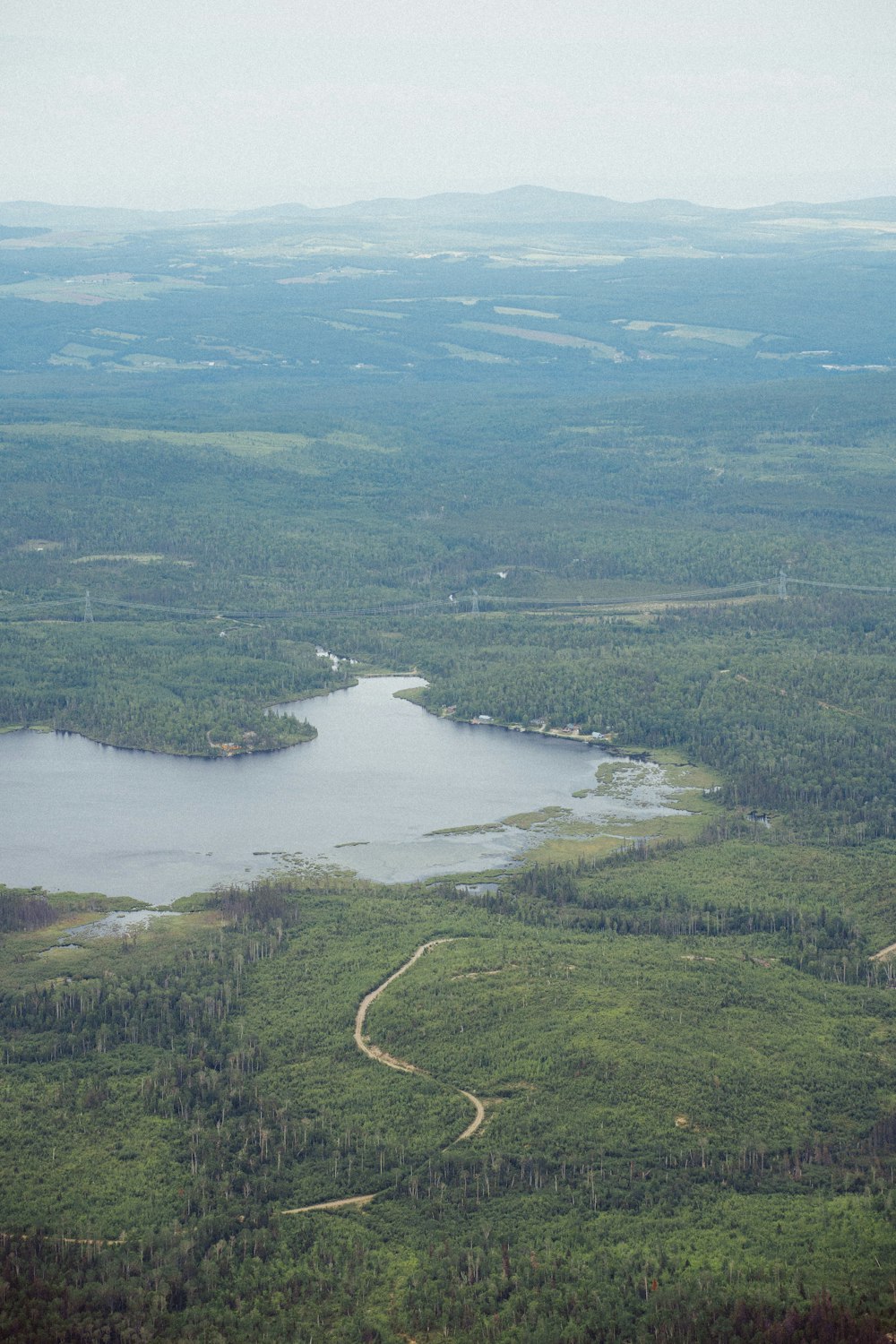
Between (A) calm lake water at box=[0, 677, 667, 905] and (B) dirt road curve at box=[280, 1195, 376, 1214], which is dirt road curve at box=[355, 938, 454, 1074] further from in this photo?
(A) calm lake water at box=[0, 677, 667, 905]

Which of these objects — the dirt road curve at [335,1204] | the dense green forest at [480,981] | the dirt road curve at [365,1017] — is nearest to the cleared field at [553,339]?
the dense green forest at [480,981]

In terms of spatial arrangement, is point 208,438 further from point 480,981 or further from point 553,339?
point 480,981

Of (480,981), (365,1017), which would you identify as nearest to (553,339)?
(480,981)

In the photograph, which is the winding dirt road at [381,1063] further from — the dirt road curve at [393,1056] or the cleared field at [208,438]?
the cleared field at [208,438]

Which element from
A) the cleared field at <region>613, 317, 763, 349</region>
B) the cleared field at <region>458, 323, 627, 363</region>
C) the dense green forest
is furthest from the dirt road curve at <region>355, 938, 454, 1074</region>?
the cleared field at <region>613, 317, 763, 349</region>

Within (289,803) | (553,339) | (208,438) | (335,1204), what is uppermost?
(553,339)

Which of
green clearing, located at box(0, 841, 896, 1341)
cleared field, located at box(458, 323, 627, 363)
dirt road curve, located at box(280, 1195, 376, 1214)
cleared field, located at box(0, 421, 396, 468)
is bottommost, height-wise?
dirt road curve, located at box(280, 1195, 376, 1214)
